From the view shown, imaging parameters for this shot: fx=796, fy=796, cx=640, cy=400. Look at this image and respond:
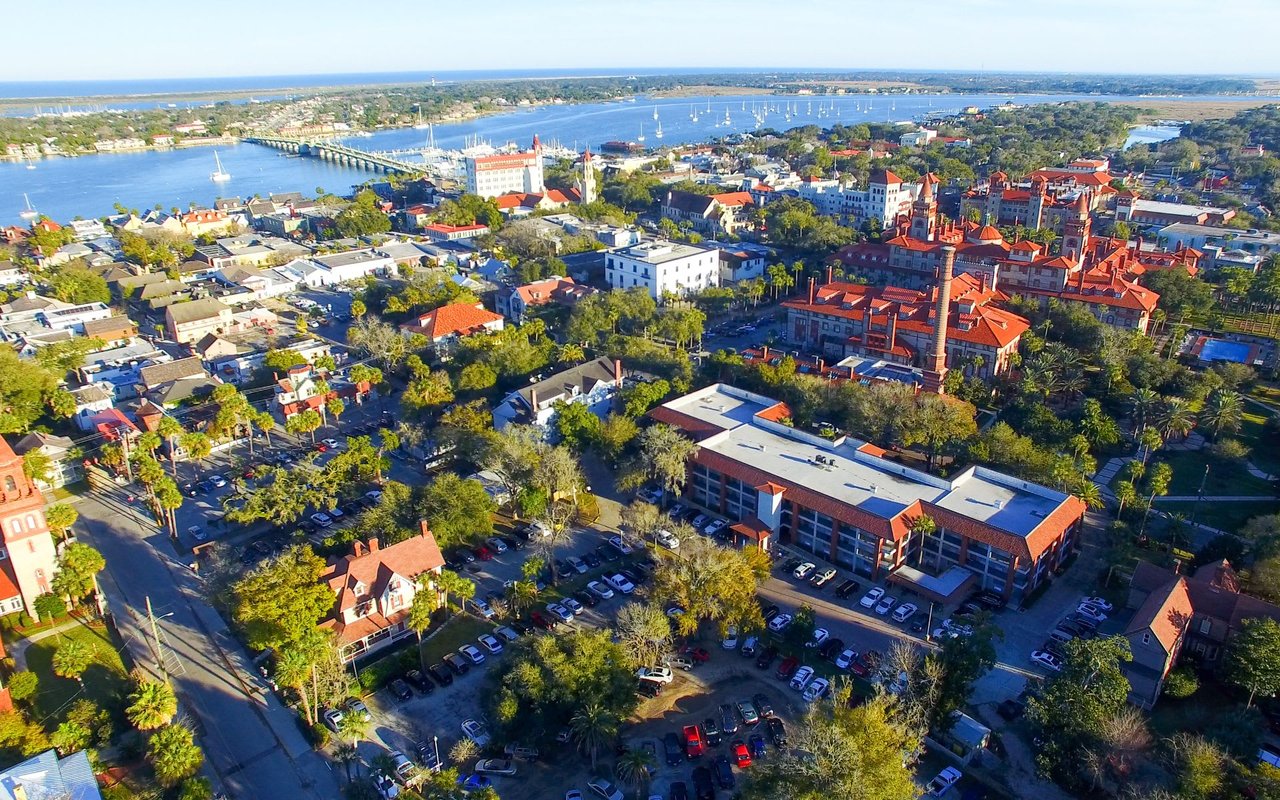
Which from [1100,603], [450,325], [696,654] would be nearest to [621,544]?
[696,654]

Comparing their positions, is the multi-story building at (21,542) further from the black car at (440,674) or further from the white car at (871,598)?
the white car at (871,598)

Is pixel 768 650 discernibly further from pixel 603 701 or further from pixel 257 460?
pixel 257 460

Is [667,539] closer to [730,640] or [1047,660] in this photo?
[730,640]

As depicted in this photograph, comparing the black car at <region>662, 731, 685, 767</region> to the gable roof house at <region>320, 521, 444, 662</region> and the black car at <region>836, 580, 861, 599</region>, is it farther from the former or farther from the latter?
the gable roof house at <region>320, 521, 444, 662</region>

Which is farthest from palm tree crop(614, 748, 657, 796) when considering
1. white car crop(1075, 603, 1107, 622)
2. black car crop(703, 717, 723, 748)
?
white car crop(1075, 603, 1107, 622)

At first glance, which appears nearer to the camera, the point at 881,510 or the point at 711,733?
the point at 711,733

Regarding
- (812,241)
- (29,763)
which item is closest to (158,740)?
(29,763)
